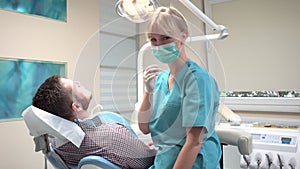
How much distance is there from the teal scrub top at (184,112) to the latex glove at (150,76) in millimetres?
17

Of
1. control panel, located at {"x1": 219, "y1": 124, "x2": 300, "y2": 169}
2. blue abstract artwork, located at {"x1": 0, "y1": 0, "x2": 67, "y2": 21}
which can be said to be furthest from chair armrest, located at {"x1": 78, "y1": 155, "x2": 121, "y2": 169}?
blue abstract artwork, located at {"x1": 0, "y1": 0, "x2": 67, "y2": 21}

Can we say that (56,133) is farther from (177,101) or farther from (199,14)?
(199,14)

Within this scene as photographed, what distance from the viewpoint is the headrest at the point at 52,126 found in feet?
3.62

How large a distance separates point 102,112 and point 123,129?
157 mm

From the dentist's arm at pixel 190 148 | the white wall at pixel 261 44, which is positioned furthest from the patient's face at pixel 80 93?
the white wall at pixel 261 44

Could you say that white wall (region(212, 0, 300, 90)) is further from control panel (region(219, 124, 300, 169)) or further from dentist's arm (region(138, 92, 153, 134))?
dentist's arm (region(138, 92, 153, 134))

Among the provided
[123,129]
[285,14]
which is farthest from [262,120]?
[123,129]

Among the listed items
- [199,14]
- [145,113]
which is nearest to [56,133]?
[145,113]

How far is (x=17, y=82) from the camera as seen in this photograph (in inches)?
75.2

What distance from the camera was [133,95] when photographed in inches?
45.6

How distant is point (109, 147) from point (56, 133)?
23cm

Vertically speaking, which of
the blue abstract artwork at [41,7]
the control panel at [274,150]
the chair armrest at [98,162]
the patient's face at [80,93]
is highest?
the blue abstract artwork at [41,7]

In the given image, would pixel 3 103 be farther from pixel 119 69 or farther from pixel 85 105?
pixel 119 69

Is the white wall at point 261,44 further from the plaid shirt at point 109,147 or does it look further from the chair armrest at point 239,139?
the plaid shirt at point 109,147
